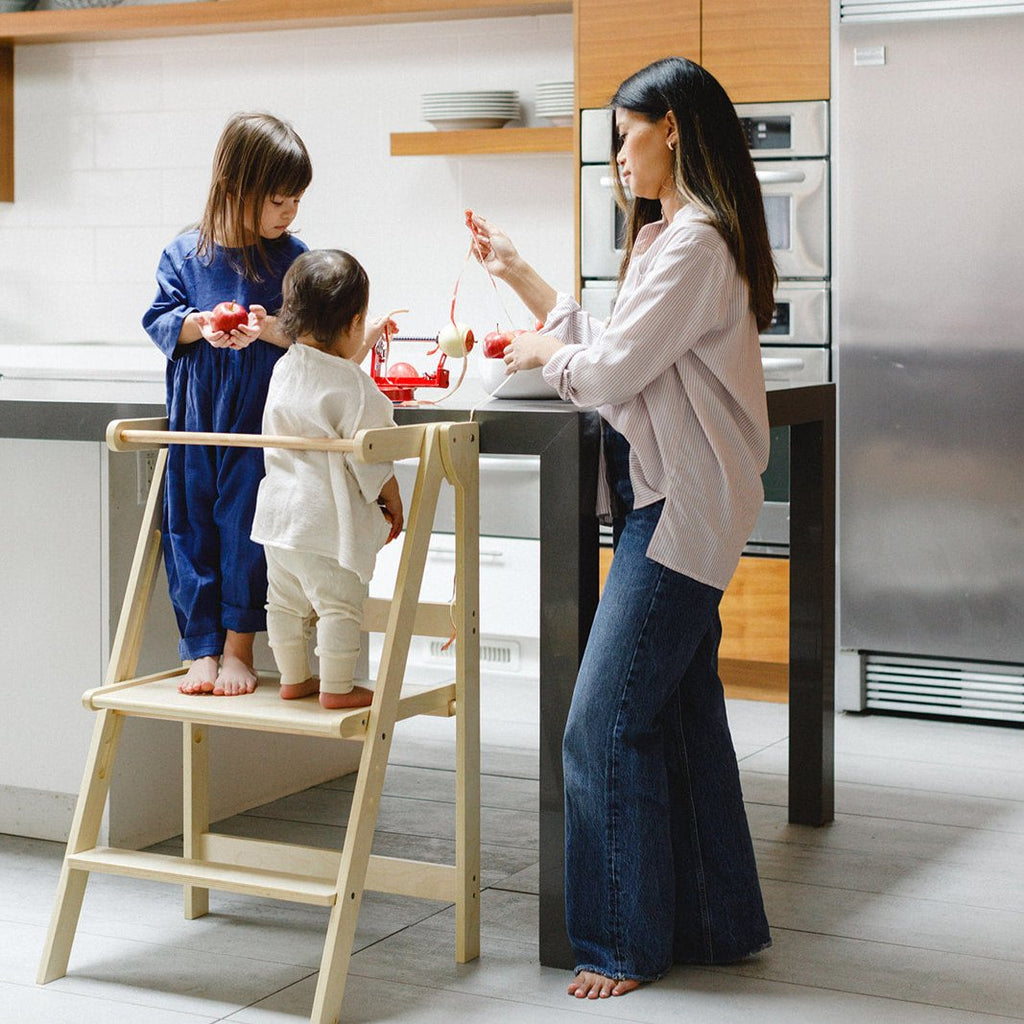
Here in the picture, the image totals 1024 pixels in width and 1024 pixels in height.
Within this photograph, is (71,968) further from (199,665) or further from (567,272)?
(567,272)

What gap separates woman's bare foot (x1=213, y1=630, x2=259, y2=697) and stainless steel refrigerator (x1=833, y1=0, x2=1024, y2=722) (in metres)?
2.19

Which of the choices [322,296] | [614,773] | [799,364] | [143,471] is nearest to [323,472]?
[322,296]

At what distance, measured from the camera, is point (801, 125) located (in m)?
4.25

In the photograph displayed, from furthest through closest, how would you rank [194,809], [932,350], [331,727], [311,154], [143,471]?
[311,154] < [932,350] < [143,471] < [194,809] < [331,727]

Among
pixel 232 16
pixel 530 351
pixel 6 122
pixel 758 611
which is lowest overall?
pixel 758 611

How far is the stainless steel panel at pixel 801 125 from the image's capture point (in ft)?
13.9

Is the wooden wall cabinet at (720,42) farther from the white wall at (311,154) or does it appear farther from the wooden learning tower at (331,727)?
the wooden learning tower at (331,727)

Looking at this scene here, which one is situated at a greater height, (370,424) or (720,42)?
(720,42)

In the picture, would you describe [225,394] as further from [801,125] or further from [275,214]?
[801,125]

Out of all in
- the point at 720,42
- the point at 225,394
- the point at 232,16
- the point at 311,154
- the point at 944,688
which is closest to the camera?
the point at 225,394

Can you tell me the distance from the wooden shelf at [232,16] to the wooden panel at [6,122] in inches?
5.6

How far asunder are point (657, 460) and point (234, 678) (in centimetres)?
73

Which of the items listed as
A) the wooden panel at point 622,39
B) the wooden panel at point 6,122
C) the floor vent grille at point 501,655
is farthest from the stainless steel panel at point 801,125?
the wooden panel at point 6,122

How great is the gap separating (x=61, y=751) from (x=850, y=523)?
2178mm
